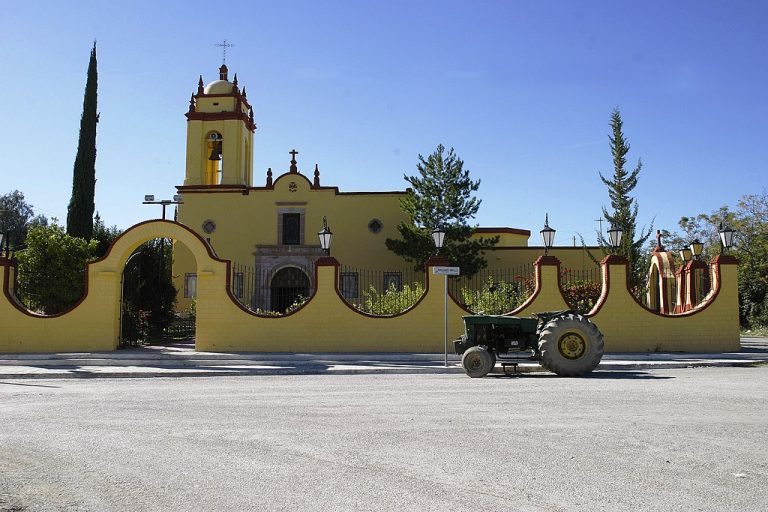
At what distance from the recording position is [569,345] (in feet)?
43.0

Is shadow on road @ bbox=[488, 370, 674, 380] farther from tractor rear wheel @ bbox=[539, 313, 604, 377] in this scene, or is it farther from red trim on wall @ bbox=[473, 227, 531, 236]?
red trim on wall @ bbox=[473, 227, 531, 236]

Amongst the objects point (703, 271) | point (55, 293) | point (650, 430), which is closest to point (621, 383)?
point (650, 430)

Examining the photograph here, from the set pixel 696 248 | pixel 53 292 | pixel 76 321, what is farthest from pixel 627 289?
pixel 53 292

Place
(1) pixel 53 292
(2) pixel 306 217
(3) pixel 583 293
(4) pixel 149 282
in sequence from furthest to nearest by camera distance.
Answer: (2) pixel 306 217 → (1) pixel 53 292 → (4) pixel 149 282 → (3) pixel 583 293

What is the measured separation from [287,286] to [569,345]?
22368 mm

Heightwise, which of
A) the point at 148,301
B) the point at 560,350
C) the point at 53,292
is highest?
the point at 53,292

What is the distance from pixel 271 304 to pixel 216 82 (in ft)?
41.0

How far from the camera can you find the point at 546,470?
5.76 m

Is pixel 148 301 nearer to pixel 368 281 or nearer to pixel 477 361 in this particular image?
pixel 368 281

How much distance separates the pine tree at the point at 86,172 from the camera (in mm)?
29656

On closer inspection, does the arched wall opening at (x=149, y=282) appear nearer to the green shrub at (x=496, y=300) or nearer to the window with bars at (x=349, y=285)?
the window with bars at (x=349, y=285)

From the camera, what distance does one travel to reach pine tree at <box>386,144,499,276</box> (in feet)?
103

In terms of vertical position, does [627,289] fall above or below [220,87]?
below

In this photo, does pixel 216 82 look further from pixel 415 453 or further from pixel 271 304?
pixel 415 453
